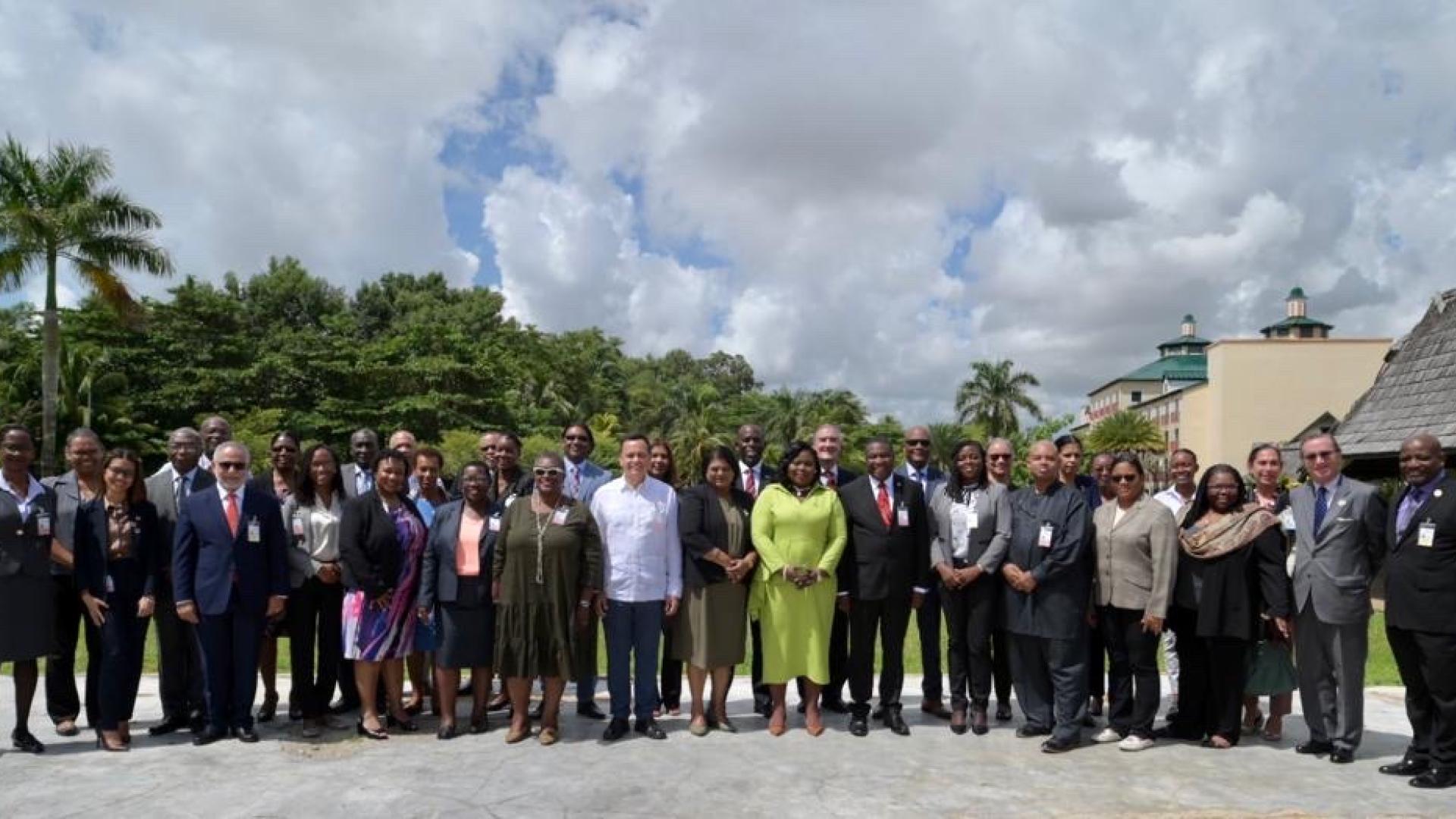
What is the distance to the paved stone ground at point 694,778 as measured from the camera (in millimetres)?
5047

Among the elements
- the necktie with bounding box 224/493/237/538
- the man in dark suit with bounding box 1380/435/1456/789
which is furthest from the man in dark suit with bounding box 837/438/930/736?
the necktie with bounding box 224/493/237/538

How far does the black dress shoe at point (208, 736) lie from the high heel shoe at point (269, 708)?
1.65ft

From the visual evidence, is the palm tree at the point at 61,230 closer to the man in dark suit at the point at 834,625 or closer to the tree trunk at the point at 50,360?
the tree trunk at the point at 50,360

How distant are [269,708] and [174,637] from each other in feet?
2.47

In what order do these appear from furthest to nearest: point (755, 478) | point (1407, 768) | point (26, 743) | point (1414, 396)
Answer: point (1414, 396) < point (755, 478) < point (26, 743) < point (1407, 768)

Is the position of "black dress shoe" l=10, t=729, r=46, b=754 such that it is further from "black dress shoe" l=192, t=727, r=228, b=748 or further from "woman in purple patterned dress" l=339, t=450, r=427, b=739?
"woman in purple patterned dress" l=339, t=450, r=427, b=739

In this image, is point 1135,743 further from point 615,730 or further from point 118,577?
point 118,577

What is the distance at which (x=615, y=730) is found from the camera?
6.27 meters

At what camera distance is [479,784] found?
534cm

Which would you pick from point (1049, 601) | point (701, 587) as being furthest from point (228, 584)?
point (1049, 601)

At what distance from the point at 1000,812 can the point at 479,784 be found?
8.70 ft

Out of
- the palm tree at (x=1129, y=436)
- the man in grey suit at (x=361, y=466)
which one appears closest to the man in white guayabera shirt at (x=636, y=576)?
the man in grey suit at (x=361, y=466)

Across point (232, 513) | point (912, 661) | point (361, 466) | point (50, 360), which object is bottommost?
point (912, 661)

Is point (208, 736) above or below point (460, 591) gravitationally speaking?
below
